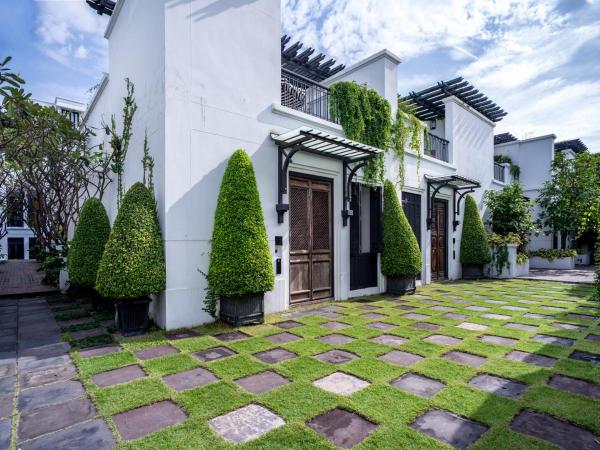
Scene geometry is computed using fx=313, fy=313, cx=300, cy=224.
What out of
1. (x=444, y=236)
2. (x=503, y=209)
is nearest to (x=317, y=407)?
(x=444, y=236)

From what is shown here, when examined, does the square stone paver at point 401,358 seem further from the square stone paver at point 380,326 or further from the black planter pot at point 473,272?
the black planter pot at point 473,272

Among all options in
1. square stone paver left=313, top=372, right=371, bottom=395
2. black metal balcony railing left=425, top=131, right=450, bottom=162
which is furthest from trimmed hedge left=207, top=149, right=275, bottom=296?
black metal balcony railing left=425, top=131, right=450, bottom=162

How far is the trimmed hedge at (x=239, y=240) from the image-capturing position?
4.70 m

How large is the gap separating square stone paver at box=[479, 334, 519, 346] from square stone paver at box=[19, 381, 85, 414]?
4.72 m

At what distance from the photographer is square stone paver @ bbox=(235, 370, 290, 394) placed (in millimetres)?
2873

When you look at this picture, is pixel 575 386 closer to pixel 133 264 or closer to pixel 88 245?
pixel 133 264

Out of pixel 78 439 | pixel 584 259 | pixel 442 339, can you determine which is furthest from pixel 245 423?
pixel 584 259

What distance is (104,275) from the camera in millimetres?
4359

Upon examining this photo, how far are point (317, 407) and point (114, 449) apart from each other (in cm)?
144

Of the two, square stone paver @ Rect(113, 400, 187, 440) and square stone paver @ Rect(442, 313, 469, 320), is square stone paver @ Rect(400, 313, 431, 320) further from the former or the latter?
square stone paver @ Rect(113, 400, 187, 440)

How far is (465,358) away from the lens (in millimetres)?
3604

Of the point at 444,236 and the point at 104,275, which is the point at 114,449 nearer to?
the point at 104,275

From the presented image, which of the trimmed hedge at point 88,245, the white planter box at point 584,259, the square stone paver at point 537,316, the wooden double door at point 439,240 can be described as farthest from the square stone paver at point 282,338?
the white planter box at point 584,259

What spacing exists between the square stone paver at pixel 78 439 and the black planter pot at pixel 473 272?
11510 mm
